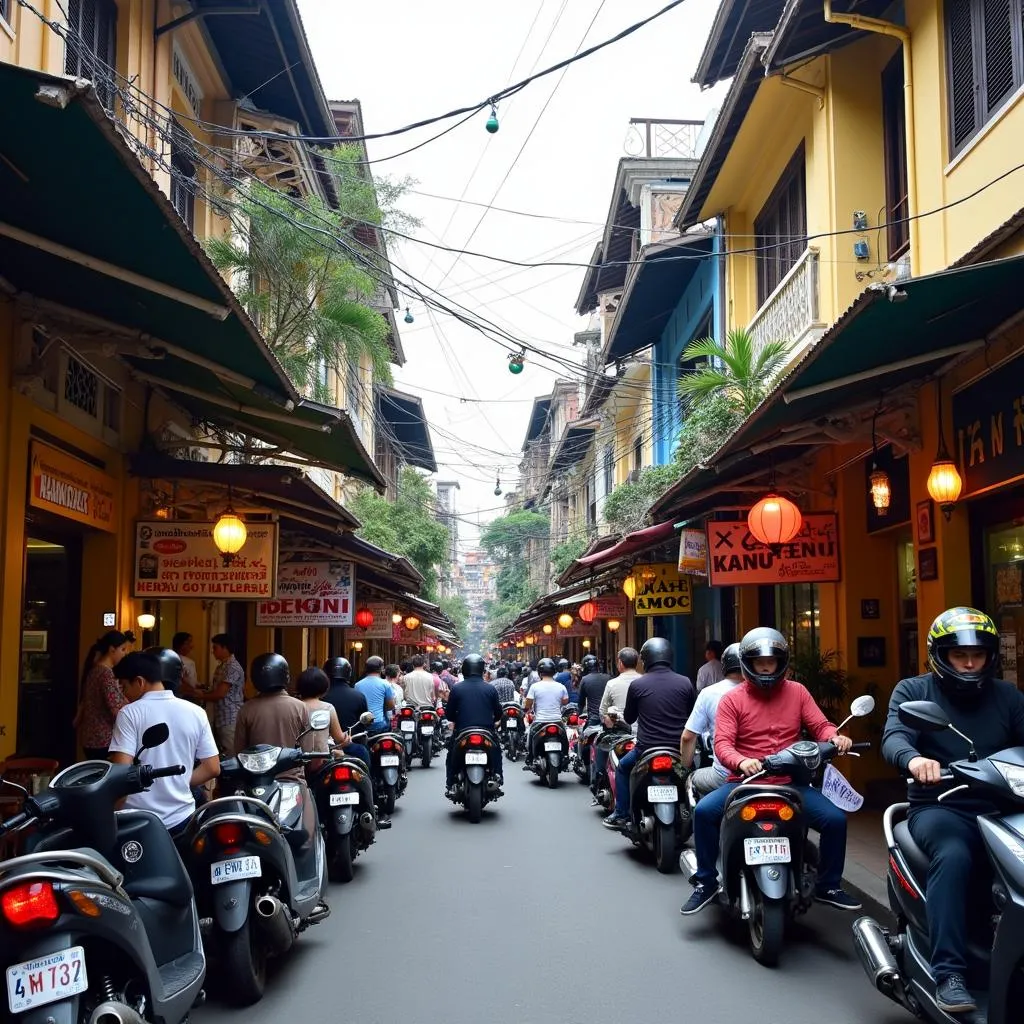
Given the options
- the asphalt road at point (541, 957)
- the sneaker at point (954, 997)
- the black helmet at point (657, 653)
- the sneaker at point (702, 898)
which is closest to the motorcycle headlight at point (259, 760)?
the asphalt road at point (541, 957)

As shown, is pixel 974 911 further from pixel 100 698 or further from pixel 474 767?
pixel 474 767

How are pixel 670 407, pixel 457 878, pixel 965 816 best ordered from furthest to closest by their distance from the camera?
1. pixel 670 407
2. pixel 457 878
3. pixel 965 816

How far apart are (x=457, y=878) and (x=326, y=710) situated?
8.10ft

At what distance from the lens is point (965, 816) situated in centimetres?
487

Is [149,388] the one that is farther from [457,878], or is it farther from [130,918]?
[130,918]

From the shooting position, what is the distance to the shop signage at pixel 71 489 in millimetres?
8883

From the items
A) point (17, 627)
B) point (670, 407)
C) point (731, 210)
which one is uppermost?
point (731, 210)

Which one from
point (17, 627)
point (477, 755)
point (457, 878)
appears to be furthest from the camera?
point (477, 755)

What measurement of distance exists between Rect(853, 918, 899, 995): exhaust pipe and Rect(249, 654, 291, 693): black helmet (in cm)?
447

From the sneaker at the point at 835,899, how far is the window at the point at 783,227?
9.82 metres

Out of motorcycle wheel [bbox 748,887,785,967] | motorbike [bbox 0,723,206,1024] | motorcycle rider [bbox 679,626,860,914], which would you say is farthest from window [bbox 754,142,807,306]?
motorbike [bbox 0,723,206,1024]

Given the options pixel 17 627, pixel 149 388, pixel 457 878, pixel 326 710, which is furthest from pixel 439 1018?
pixel 149 388

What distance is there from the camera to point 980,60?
374 inches

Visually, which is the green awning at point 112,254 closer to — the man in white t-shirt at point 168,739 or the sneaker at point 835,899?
the man in white t-shirt at point 168,739
